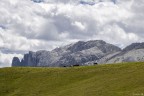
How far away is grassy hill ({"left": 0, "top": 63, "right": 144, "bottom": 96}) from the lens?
255 feet

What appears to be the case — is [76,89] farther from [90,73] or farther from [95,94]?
[90,73]

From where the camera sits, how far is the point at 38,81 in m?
105

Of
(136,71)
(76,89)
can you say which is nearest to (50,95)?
(76,89)

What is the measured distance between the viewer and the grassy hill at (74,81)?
255ft

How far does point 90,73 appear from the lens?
Answer: 4045 inches

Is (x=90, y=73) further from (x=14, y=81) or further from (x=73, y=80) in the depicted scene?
(x=14, y=81)

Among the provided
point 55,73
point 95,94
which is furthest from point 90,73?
point 95,94

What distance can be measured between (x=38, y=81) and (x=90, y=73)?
16.2 m

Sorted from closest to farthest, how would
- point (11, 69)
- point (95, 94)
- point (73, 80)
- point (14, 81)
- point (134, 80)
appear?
point (95, 94)
point (134, 80)
point (73, 80)
point (14, 81)
point (11, 69)

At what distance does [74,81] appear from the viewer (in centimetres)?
9775

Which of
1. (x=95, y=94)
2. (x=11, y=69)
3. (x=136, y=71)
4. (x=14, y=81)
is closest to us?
(x=95, y=94)

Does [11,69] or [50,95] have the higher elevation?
[11,69]

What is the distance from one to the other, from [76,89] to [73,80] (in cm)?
1479

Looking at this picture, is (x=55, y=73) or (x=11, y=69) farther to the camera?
(x=11, y=69)
